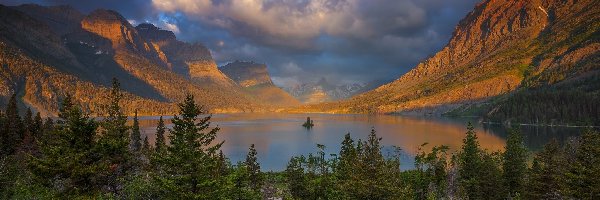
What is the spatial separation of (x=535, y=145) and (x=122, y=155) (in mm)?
155494

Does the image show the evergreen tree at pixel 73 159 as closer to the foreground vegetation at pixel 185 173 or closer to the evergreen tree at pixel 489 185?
the foreground vegetation at pixel 185 173

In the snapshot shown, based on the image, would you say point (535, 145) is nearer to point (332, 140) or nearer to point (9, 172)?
point (332, 140)

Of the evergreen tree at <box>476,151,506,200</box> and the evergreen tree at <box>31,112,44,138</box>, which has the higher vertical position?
the evergreen tree at <box>31,112,44,138</box>

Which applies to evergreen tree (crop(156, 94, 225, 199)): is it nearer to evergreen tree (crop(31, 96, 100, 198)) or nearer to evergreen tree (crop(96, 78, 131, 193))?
evergreen tree (crop(96, 78, 131, 193))

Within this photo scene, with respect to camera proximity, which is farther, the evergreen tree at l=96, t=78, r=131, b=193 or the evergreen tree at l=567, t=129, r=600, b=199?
the evergreen tree at l=567, t=129, r=600, b=199

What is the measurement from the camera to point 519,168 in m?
68.6

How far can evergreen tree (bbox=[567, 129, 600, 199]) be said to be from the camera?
139ft

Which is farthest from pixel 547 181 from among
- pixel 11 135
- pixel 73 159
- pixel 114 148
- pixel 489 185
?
pixel 11 135

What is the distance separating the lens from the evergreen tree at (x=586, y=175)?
42281mm

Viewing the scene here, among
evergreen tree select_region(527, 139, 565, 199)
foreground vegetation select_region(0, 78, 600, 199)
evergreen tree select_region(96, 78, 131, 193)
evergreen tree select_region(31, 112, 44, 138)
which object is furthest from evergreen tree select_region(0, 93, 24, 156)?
evergreen tree select_region(527, 139, 565, 199)

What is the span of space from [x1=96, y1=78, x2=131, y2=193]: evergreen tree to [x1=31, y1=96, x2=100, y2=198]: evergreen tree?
1.19 m

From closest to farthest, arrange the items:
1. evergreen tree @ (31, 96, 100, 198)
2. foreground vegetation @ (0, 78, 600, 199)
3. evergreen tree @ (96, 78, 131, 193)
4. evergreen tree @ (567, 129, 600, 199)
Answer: foreground vegetation @ (0, 78, 600, 199) → evergreen tree @ (31, 96, 100, 198) → evergreen tree @ (96, 78, 131, 193) → evergreen tree @ (567, 129, 600, 199)

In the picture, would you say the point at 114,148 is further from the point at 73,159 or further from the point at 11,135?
the point at 11,135

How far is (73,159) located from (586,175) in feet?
166
